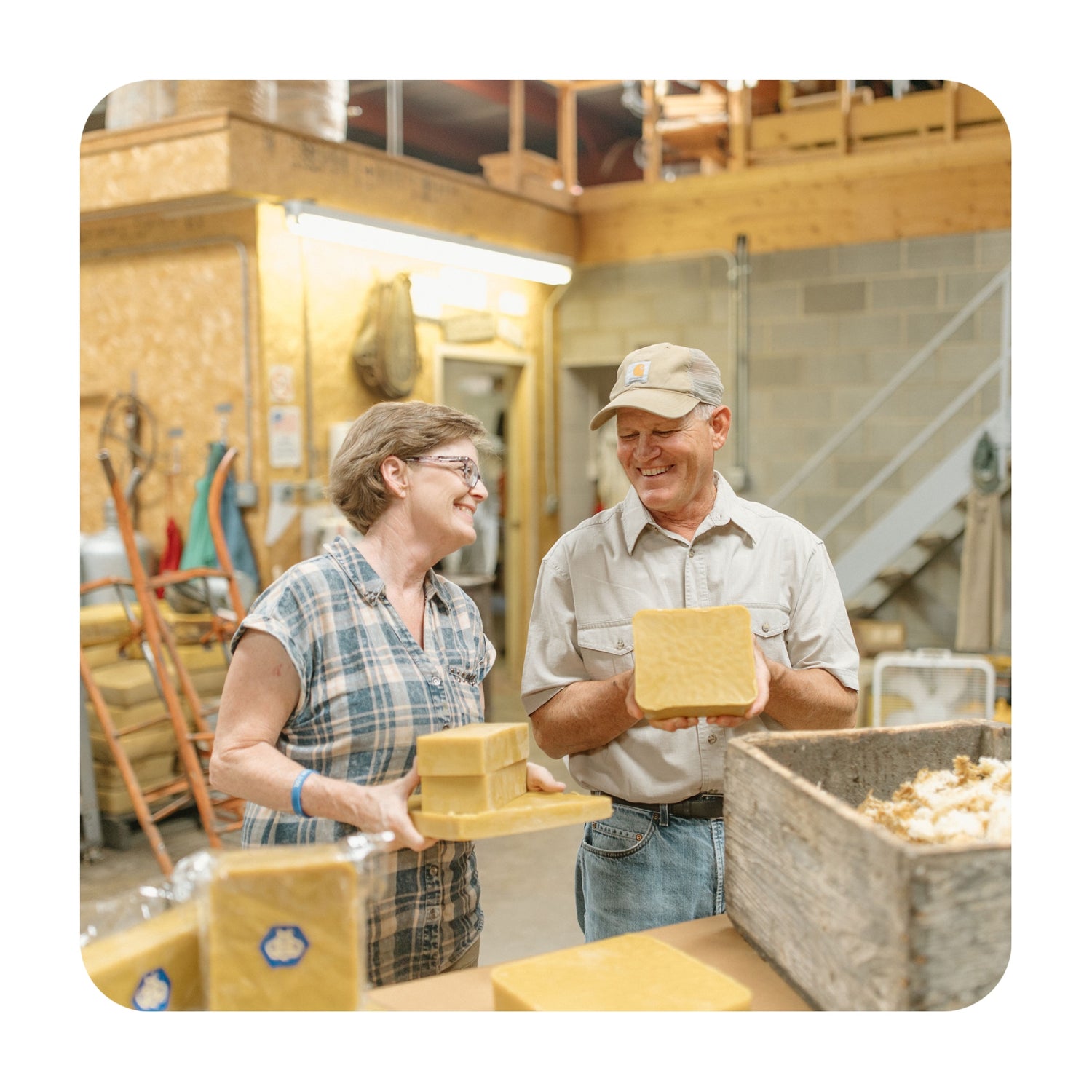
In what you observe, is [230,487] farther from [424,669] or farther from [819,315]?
[424,669]

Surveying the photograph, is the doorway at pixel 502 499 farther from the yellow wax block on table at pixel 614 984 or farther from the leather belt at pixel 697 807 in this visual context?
the yellow wax block on table at pixel 614 984

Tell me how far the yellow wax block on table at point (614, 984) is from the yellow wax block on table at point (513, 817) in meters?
0.15

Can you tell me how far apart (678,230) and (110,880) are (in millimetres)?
4633

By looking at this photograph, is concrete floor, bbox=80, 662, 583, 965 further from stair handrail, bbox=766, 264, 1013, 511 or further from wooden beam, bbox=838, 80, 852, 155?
stair handrail, bbox=766, 264, 1013, 511

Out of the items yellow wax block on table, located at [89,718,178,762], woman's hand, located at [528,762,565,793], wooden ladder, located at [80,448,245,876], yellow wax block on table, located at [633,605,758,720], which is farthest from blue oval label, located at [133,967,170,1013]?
yellow wax block on table, located at [89,718,178,762]

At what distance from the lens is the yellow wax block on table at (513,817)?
4.18 feet

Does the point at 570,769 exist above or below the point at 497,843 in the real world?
above

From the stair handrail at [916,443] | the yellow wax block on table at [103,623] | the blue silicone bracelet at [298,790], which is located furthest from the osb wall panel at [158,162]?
the blue silicone bracelet at [298,790]

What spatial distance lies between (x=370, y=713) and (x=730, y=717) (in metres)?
0.48

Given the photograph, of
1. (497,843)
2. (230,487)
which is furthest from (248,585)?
(497,843)

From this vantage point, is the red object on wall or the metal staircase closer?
the red object on wall

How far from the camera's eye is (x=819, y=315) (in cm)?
617

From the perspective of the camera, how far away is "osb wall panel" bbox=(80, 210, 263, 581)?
498 centimetres

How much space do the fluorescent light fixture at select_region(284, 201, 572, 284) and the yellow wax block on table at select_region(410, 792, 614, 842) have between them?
377 centimetres
